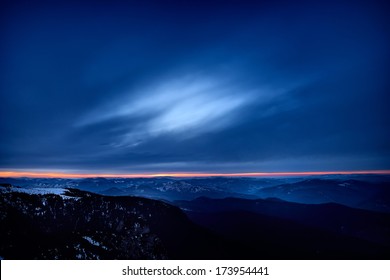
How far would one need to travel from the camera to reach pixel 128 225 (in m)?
43.1

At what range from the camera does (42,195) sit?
4050 centimetres

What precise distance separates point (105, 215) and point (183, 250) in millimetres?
Result: 18522

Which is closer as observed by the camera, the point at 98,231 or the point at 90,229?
the point at 98,231

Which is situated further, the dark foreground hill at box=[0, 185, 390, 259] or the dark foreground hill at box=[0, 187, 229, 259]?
the dark foreground hill at box=[0, 187, 229, 259]

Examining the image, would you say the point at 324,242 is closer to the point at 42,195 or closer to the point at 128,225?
the point at 128,225

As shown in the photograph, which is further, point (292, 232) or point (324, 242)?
point (292, 232)

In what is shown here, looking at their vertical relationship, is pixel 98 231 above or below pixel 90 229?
below

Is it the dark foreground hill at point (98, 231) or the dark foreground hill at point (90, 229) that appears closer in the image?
the dark foreground hill at point (98, 231)
